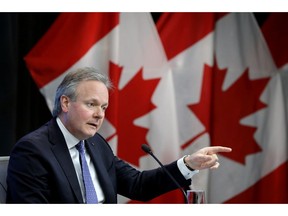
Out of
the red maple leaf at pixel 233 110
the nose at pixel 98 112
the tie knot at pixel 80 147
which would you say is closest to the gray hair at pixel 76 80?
the nose at pixel 98 112

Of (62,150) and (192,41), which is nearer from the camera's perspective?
(62,150)

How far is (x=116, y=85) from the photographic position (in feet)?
13.9

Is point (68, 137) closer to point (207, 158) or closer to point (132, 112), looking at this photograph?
point (207, 158)

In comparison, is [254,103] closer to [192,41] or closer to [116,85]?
[192,41]

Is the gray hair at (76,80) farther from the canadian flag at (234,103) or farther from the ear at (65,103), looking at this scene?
the canadian flag at (234,103)

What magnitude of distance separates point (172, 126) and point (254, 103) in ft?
2.29

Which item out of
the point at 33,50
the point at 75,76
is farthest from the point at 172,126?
the point at 75,76

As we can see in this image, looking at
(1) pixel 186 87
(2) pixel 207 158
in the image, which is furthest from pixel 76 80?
(1) pixel 186 87

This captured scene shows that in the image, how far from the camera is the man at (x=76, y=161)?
92.0 inches

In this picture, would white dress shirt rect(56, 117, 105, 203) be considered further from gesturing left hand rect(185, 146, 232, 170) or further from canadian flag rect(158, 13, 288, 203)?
canadian flag rect(158, 13, 288, 203)

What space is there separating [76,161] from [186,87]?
203 cm

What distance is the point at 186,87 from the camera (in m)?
4.46

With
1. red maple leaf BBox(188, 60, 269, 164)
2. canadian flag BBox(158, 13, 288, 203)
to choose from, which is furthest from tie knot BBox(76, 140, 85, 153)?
red maple leaf BBox(188, 60, 269, 164)

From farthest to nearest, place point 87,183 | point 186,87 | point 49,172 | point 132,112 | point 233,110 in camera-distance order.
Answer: point 233,110 < point 186,87 < point 132,112 < point 87,183 < point 49,172
